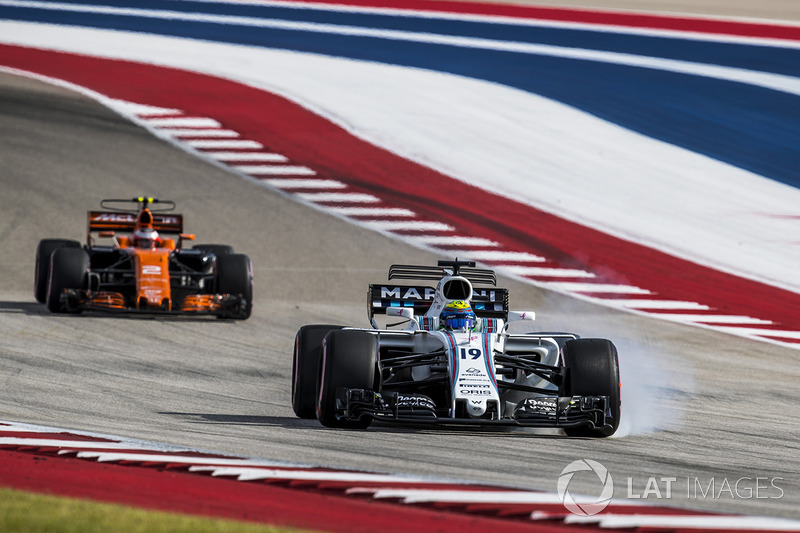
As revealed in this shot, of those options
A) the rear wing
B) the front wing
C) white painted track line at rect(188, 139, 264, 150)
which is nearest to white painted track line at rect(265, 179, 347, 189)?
white painted track line at rect(188, 139, 264, 150)

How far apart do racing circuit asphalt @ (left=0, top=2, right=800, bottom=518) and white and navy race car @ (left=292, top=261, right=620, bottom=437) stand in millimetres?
217

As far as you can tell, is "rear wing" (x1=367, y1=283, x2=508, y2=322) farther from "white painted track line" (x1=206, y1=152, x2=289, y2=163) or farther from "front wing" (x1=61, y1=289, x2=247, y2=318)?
"white painted track line" (x1=206, y1=152, x2=289, y2=163)

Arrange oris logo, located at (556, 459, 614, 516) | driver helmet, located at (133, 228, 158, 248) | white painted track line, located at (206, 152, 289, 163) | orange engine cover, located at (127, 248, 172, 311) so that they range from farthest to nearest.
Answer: white painted track line, located at (206, 152, 289, 163) < driver helmet, located at (133, 228, 158, 248) < orange engine cover, located at (127, 248, 172, 311) < oris logo, located at (556, 459, 614, 516)

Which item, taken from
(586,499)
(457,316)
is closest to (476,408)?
(457,316)

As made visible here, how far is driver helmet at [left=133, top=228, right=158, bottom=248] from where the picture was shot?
20.4 metres

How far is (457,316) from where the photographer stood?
11938 millimetres

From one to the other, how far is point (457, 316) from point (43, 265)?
1082 centimetres

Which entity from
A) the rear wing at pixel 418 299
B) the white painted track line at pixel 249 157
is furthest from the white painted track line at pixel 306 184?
the rear wing at pixel 418 299

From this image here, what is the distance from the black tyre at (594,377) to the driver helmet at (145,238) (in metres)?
10.5

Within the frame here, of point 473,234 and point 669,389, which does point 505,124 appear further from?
point 669,389

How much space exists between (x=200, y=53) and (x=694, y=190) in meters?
13.9

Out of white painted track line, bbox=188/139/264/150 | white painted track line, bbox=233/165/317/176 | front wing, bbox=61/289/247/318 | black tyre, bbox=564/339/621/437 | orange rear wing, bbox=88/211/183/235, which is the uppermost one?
white painted track line, bbox=188/139/264/150

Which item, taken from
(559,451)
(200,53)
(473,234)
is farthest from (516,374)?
(200,53)

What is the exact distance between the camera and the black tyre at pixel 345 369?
35.5 ft
